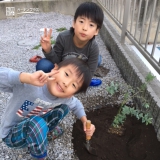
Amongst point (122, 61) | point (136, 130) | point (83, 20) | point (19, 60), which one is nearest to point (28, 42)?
point (19, 60)

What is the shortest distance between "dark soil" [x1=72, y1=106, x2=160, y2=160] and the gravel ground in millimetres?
95

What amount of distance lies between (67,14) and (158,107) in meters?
4.65

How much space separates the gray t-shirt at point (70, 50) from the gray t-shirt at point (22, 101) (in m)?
0.88

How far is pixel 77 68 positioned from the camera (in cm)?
123

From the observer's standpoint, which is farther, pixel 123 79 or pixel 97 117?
pixel 123 79

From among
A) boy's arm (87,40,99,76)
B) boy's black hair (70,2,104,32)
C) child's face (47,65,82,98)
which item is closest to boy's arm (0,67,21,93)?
child's face (47,65,82,98)

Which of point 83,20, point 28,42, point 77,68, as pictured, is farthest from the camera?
point 28,42

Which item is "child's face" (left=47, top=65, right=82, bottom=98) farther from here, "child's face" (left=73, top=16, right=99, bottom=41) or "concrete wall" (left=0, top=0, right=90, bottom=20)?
"concrete wall" (left=0, top=0, right=90, bottom=20)

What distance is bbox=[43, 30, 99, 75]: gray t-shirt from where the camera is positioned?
219 cm

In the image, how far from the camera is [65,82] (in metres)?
1.21

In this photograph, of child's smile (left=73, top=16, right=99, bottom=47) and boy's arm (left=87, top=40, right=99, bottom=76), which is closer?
child's smile (left=73, top=16, right=99, bottom=47)

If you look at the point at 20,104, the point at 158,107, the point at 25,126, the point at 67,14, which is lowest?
the point at 67,14

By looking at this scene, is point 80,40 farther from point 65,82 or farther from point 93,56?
point 65,82

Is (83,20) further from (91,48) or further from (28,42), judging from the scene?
(28,42)
